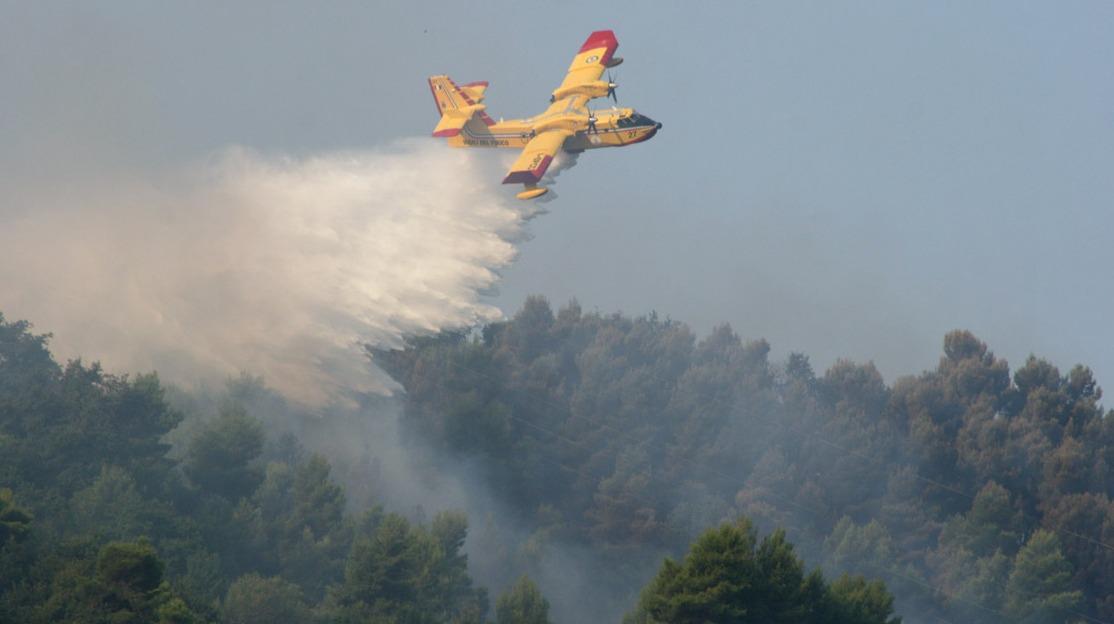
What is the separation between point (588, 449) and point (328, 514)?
2302cm

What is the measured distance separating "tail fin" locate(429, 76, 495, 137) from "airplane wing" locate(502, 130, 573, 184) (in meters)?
2.83

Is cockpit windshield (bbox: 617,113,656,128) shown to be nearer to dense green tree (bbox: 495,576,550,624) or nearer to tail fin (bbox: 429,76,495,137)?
tail fin (bbox: 429,76,495,137)

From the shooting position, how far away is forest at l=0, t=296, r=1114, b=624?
4859 cm

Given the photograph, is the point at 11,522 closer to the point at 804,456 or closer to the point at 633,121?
the point at 633,121

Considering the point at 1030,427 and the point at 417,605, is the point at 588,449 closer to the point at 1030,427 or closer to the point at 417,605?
the point at 1030,427

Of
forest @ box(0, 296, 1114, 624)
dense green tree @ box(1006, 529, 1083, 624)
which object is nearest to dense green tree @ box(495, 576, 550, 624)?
forest @ box(0, 296, 1114, 624)

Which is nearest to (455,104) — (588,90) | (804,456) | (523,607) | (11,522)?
(588,90)

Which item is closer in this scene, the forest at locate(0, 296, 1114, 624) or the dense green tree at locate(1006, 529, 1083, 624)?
the forest at locate(0, 296, 1114, 624)

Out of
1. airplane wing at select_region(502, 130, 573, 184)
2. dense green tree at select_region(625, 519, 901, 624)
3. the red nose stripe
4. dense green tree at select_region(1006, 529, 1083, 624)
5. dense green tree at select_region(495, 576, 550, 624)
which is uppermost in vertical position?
the red nose stripe

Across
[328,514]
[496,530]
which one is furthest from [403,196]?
[496,530]

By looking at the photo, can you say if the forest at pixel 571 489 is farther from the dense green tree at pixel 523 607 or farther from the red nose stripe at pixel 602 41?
the red nose stripe at pixel 602 41

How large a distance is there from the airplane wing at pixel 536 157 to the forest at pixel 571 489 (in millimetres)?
7822

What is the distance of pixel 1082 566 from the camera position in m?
80.4


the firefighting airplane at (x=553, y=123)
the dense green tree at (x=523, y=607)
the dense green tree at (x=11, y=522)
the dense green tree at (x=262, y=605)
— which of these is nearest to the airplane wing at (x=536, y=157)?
the firefighting airplane at (x=553, y=123)
